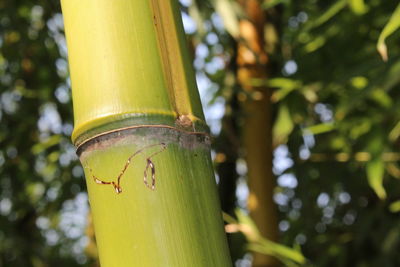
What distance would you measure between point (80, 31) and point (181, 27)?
0.07 m

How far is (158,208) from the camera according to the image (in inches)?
15.6

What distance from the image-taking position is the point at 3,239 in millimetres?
1708

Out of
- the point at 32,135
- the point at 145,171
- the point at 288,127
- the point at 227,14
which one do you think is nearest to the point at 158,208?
the point at 145,171

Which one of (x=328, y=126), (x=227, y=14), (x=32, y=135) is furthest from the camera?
(x=32, y=135)

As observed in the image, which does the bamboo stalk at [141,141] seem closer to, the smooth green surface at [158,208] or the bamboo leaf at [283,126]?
the smooth green surface at [158,208]

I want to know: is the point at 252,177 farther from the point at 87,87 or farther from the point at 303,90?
the point at 87,87

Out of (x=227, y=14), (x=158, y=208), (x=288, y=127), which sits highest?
(x=227, y=14)

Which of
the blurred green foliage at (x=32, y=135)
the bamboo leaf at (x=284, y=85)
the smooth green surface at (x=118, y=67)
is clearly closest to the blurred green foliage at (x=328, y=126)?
the bamboo leaf at (x=284, y=85)

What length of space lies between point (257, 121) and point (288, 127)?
9 cm

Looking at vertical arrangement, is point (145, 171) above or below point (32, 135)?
below

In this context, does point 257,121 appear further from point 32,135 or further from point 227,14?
point 32,135

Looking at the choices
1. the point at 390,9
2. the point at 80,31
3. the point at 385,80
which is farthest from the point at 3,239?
the point at 80,31

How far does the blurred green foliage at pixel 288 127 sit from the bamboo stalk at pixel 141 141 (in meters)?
0.49

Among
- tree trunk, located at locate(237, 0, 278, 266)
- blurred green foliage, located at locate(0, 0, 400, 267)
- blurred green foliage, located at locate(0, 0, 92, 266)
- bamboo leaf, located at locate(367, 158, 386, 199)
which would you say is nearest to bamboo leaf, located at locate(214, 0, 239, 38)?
blurred green foliage, located at locate(0, 0, 400, 267)
